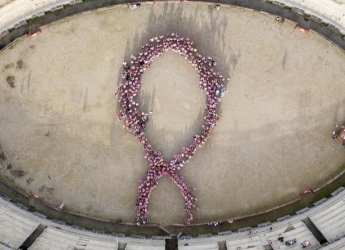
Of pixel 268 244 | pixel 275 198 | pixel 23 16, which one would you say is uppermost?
pixel 23 16

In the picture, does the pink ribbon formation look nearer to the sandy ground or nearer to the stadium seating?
the sandy ground

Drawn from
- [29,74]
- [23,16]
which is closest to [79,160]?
[29,74]

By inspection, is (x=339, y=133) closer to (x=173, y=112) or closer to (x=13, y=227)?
(x=173, y=112)

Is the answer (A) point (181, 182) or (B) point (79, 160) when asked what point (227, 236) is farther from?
(B) point (79, 160)

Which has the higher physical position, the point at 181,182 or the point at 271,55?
the point at 271,55

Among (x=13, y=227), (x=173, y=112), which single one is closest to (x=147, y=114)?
(x=173, y=112)

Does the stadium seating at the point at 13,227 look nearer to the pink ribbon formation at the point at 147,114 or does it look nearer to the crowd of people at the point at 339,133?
the pink ribbon formation at the point at 147,114
